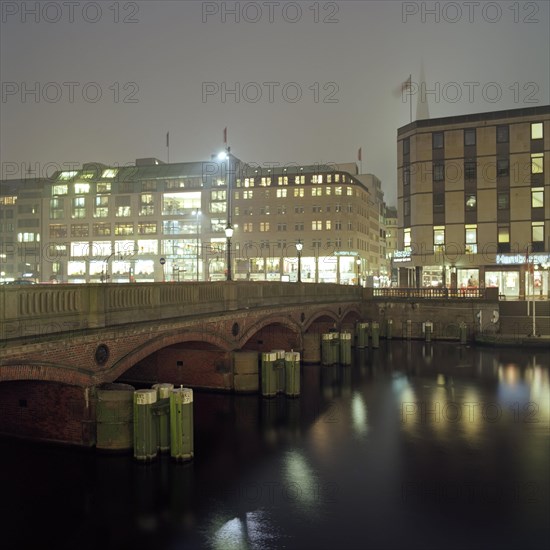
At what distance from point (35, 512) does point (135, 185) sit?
10596 cm

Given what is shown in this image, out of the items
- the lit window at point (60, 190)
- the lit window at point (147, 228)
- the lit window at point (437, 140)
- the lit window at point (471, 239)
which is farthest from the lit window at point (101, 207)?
the lit window at point (471, 239)

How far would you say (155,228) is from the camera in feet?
371

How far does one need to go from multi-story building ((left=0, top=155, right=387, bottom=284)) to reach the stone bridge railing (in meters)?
80.3

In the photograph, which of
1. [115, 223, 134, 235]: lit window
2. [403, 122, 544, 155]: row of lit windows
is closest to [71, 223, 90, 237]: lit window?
[115, 223, 134, 235]: lit window

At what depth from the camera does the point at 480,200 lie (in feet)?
205

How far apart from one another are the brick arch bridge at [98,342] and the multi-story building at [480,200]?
41.7m

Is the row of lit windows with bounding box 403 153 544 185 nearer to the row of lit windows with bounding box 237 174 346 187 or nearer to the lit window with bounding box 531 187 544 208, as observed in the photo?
the lit window with bounding box 531 187 544 208

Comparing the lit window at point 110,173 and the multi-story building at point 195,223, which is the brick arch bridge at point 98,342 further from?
the lit window at point 110,173

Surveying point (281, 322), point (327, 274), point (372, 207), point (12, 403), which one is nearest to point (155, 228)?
point (327, 274)

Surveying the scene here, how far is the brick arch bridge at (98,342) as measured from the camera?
44.4 feet

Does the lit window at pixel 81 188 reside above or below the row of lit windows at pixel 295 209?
above

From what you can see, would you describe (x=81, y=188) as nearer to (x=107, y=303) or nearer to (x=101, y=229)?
(x=101, y=229)

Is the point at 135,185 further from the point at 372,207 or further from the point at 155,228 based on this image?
the point at 372,207

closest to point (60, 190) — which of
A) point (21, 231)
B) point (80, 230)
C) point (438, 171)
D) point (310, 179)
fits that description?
point (80, 230)
